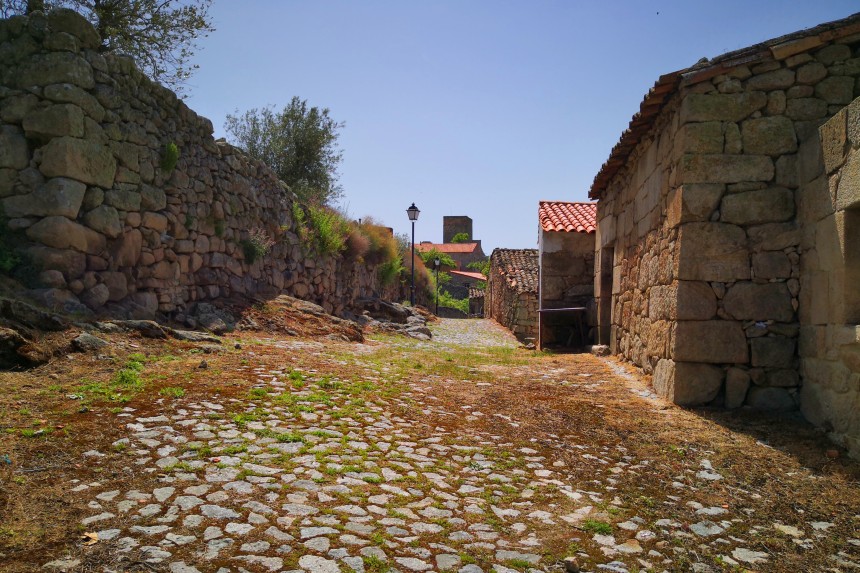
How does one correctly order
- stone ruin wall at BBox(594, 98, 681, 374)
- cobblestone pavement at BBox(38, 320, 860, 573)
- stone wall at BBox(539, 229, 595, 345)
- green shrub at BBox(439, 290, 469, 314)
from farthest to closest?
green shrub at BBox(439, 290, 469, 314) → stone wall at BBox(539, 229, 595, 345) → stone ruin wall at BBox(594, 98, 681, 374) → cobblestone pavement at BBox(38, 320, 860, 573)

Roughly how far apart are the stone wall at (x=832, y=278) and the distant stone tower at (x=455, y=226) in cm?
6759

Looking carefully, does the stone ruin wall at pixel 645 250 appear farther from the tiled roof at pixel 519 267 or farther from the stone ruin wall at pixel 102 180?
the tiled roof at pixel 519 267

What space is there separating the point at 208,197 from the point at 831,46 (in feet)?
30.1

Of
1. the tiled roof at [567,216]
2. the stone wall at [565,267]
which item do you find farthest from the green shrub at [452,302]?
the stone wall at [565,267]

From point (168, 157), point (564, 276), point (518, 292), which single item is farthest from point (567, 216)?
point (168, 157)

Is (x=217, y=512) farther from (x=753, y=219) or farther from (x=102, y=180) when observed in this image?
(x=102, y=180)

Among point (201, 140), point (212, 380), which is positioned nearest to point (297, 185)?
point (201, 140)

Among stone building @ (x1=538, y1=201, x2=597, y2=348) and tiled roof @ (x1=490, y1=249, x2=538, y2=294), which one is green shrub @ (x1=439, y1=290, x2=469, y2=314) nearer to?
tiled roof @ (x1=490, y1=249, x2=538, y2=294)

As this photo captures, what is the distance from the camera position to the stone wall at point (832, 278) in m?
4.61

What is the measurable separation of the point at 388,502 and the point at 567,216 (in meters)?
12.4

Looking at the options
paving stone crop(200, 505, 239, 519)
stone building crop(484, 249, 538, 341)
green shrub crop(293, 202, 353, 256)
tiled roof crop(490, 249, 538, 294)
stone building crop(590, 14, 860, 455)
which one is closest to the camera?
paving stone crop(200, 505, 239, 519)

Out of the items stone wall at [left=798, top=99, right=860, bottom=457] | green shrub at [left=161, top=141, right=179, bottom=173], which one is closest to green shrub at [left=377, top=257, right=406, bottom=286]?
green shrub at [left=161, top=141, right=179, bottom=173]

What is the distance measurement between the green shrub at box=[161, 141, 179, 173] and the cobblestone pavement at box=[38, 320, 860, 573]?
510cm

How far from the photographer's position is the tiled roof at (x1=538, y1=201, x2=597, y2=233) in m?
13.5
